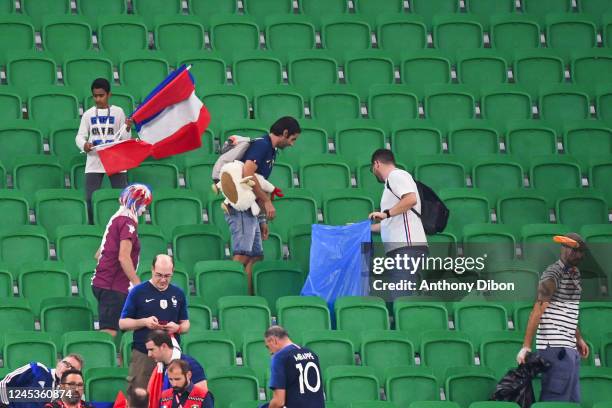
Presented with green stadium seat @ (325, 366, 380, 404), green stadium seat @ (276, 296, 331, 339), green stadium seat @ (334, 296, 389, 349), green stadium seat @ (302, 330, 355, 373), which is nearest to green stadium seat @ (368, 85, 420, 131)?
green stadium seat @ (334, 296, 389, 349)

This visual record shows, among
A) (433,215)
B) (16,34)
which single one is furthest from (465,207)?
(16,34)

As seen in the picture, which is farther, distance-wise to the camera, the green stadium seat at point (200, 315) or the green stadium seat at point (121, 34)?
the green stadium seat at point (121, 34)

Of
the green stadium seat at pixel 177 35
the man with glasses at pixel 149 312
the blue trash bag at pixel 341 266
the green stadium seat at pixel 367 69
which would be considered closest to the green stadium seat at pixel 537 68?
the green stadium seat at pixel 367 69

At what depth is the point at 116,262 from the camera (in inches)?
469

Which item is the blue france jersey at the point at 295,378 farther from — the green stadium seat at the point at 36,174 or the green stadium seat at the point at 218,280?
the green stadium seat at the point at 36,174

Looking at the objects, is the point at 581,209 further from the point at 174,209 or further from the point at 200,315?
the point at 200,315

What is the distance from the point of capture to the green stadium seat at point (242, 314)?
1234 centimetres

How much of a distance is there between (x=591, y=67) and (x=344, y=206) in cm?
357

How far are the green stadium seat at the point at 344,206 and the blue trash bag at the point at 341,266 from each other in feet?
2.76

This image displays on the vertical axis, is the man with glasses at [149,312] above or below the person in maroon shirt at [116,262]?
below

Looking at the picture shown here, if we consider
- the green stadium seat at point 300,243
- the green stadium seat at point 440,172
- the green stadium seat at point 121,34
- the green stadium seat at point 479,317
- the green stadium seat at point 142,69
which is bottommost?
the green stadium seat at point 479,317

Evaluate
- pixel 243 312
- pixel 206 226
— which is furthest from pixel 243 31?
pixel 243 312

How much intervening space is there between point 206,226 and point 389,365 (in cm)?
199

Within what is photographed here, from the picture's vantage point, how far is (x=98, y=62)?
15.4 metres
